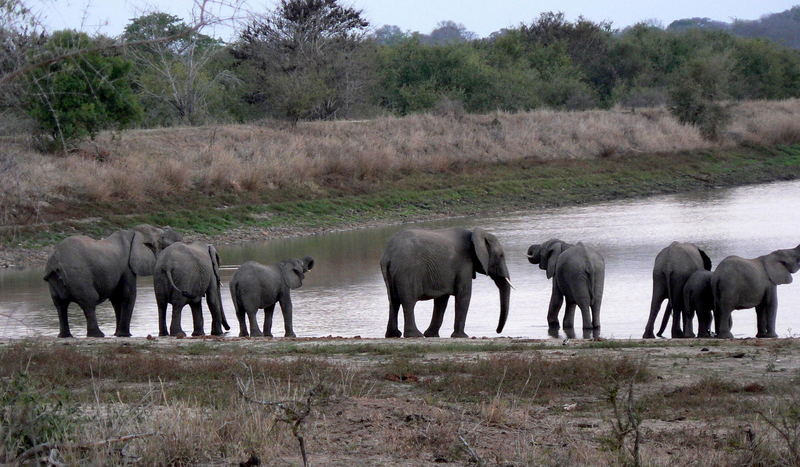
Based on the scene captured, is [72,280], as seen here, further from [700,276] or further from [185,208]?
[185,208]

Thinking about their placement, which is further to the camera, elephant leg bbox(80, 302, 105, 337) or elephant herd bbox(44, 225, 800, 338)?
elephant leg bbox(80, 302, 105, 337)

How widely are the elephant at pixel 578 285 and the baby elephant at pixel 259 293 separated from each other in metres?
3.56

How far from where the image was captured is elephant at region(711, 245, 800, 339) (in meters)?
A: 13.7

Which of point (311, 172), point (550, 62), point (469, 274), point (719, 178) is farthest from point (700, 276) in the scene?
point (550, 62)

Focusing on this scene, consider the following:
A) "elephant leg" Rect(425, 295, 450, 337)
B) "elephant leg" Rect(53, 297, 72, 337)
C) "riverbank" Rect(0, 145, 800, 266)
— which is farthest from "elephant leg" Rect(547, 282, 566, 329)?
"riverbank" Rect(0, 145, 800, 266)

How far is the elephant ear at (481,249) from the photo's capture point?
14.6 metres

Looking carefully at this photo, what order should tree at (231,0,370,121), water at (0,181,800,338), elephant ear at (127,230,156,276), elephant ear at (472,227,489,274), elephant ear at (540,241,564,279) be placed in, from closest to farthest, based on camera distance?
1. elephant ear at (472,227,489,274)
2. elephant ear at (127,230,156,276)
3. elephant ear at (540,241,564,279)
4. water at (0,181,800,338)
5. tree at (231,0,370,121)

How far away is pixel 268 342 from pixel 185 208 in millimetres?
17519

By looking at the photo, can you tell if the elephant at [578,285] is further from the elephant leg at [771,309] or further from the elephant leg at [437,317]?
the elephant leg at [771,309]

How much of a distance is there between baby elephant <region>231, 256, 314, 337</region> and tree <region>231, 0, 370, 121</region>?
103 ft

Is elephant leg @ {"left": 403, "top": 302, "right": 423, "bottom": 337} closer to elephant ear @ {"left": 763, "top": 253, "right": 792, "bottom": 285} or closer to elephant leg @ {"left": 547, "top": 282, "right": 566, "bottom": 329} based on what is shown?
elephant leg @ {"left": 547, "top": 282, "right": 566, "bottom": 329}

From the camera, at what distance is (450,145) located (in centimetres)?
4028

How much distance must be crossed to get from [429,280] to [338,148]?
73.9ft

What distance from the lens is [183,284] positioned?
49.7 feet
